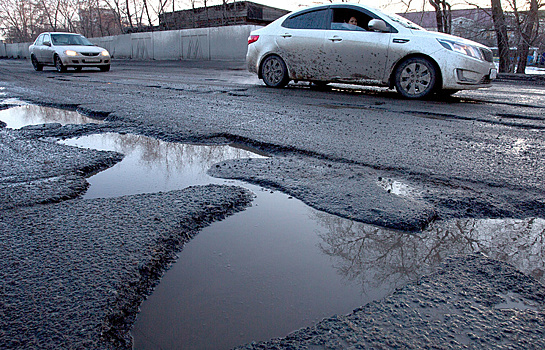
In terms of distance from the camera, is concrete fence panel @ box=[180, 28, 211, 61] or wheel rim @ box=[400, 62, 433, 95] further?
concrete fence panel @ box=[180, 28, 211, 61]

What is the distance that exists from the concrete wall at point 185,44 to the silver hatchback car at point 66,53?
8.42m

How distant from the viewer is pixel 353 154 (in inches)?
132

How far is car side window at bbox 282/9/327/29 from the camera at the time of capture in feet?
24.8

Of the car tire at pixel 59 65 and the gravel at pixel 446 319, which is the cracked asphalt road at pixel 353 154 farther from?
the car tire at pixel 59 65

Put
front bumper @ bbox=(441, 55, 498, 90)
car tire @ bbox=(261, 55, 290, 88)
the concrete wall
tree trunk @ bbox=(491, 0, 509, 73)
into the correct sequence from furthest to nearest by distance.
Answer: the concrete wall → tree trunk @ bbox=(491, 0, 509, 73) → car tire @ bbox=(261, 55, 290, 88) → front bumper @ bbox=(441, 55, 498, 90)

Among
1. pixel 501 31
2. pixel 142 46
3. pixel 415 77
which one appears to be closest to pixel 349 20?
pixel 415 77

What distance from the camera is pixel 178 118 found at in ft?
16.1

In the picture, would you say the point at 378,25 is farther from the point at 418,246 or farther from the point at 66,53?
the point at 66,53

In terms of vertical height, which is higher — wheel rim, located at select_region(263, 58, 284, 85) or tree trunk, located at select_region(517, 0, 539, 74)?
tree trunk, located at select_region(517, 0, 539, 74)

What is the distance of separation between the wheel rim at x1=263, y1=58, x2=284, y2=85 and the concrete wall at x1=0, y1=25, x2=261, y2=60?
1321cm

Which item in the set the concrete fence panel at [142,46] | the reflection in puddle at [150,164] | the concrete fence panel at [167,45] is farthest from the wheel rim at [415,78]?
the concrete fence panel at [142,46]

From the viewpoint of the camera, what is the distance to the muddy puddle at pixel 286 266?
138 cm

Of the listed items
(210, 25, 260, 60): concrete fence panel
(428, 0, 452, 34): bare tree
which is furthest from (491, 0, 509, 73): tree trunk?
(210, 25, 260, 60): concrete fence panel

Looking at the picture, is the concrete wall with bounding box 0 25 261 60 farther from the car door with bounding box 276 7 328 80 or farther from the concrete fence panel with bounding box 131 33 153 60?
the car door with bounding box 276 7 328 80
